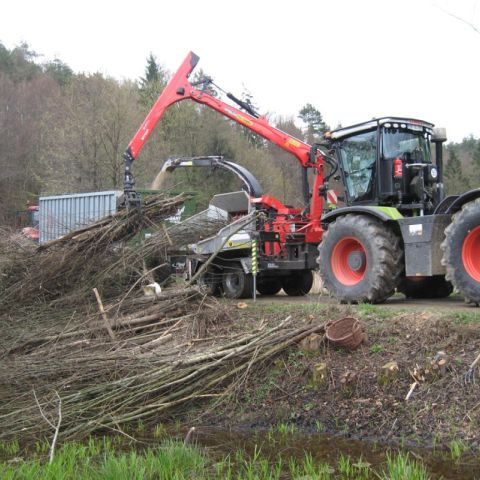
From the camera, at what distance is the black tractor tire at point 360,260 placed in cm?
809

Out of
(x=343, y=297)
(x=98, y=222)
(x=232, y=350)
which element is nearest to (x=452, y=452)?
(x=232, y=350)

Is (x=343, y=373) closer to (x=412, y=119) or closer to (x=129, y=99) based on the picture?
(x=412, y=119)

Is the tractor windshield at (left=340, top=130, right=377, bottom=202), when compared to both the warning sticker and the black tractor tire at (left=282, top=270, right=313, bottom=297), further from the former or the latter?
the black tractor tire at (left=282, top=270, right=313, bottom=297)

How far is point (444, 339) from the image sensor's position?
6055mm

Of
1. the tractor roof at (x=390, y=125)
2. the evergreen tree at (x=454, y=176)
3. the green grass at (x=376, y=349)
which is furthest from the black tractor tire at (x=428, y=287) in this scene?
the evergreen tree at (x=454, y=176)

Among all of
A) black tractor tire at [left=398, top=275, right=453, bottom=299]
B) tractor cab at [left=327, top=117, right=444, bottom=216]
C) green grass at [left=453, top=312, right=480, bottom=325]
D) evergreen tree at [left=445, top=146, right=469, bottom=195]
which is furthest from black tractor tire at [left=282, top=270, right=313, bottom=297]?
evergreen tree at [left=445, top=146, right=469, bottom=195]

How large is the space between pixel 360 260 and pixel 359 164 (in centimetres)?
176

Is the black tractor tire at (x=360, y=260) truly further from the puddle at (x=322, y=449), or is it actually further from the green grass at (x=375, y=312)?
the puddle at (x=322, y=449)

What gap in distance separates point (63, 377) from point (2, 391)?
0.67 m

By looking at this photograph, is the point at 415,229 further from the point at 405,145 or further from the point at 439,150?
the point at 439,150

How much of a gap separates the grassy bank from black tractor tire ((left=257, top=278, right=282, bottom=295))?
671 cm

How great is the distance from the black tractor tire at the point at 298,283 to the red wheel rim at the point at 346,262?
2509 mm

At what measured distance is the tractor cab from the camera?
8.98 metres

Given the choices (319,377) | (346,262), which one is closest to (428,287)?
(346,262)
